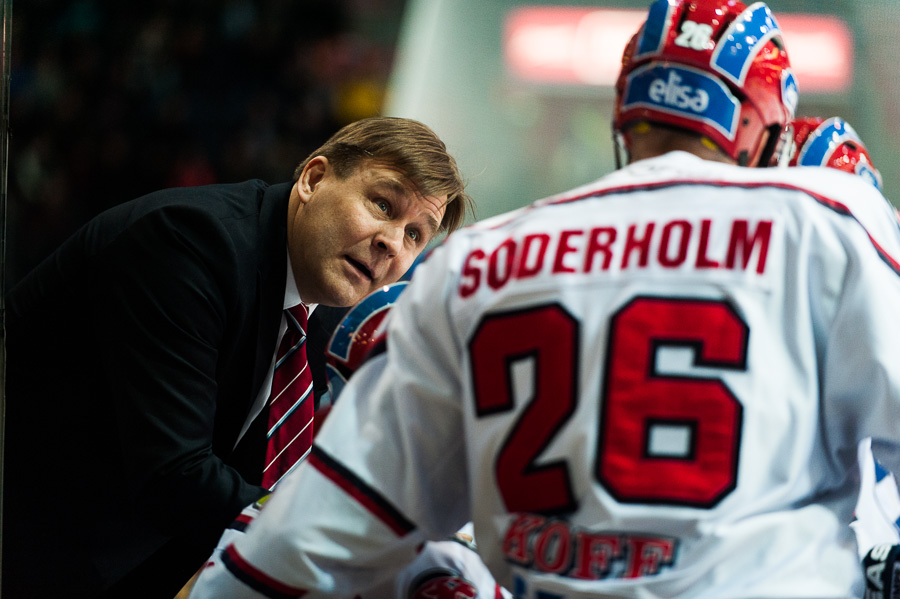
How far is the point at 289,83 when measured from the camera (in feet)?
21.7

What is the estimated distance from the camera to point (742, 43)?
51.9 inches

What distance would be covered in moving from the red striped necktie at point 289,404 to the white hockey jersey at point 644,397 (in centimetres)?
81

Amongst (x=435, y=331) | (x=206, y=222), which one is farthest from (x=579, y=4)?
(x=435, y=331)

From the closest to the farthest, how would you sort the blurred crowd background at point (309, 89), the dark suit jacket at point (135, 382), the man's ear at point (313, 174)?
the dark suit jacket at point (135, 382) → the man's ear at point (313, 174) → the blurred crowd background at point (309, 89)

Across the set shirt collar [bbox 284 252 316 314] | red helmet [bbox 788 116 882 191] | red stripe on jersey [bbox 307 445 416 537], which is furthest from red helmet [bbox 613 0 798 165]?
red helmet [bbox 788 116 882 191]

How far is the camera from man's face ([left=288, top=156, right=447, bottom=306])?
198 centimetres

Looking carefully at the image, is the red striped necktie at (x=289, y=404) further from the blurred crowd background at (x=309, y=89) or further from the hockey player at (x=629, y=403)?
the blurred crowd background at (x=309, y=89)

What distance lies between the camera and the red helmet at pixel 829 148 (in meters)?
2.30

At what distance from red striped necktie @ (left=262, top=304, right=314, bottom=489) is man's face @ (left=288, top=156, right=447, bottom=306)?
89 mm

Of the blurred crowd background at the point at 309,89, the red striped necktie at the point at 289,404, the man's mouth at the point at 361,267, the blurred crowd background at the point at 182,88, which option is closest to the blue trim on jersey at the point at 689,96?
the man's mouth at the point at 361,267

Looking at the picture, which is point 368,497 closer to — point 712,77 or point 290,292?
point 712,77

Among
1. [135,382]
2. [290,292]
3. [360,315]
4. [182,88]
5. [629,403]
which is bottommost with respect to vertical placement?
[182,88]

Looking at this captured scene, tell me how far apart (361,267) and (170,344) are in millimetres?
442

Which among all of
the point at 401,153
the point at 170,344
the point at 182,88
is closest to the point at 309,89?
the point at 182,88
